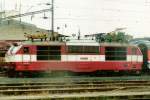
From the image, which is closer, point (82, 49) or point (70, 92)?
point (70, 92)

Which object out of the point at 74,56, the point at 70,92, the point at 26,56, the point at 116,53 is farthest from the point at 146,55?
the point at 70,92

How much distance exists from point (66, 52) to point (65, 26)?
18.2m

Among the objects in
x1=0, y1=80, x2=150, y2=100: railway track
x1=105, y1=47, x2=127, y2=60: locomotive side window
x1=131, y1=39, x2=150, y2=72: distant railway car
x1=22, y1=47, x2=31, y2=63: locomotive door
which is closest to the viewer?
x1=0, y1=80, x2=150, y2=100: railway track

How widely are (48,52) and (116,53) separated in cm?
551

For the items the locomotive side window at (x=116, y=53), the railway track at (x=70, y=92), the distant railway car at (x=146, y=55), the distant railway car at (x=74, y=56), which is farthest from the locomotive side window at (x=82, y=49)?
the railway track at (x=70, y=92)

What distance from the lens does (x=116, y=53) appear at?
30719 millimetres

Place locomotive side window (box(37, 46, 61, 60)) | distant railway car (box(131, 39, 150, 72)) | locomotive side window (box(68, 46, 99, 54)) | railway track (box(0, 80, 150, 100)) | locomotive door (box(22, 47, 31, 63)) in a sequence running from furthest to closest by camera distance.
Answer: distant railway car (box(131, 39, 150, 72))
locomotive side window (box(68, 46, 99, 54))
locomotive side window (box(37, 46, 61, 60))
locomotive door (box(22, 47, 31, 63))
railway track (box(0, 80, 150, 100))

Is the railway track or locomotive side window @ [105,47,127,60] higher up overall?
locomotive side window @ [105,47,127,60]

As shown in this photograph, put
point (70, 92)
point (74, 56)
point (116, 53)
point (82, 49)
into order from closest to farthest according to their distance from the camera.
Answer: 1. point (70, 92)
2. point (74, 56)
3. point (82, 49)
4. point (116, 53)

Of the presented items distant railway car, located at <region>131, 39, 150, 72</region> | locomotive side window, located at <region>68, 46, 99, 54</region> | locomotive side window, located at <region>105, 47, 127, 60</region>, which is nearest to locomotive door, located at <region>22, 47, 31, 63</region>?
locomotive side window, located at <region>68, 46, 99, 54</region>

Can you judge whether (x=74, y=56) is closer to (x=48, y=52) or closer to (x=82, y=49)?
(x=82, y=49)

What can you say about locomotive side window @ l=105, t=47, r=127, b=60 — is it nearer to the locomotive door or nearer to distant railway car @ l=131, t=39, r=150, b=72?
distant railway car @ l=131, t=39, r=150, b=72

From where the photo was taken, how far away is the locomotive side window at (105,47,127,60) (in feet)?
100

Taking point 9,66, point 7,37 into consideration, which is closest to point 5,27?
point 7,37
